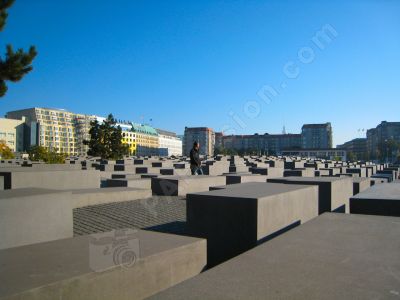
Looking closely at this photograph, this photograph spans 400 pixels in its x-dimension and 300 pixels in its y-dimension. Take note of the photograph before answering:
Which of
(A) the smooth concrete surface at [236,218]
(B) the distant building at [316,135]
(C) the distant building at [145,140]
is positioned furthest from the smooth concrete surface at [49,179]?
(B) the distant building at [316,135]

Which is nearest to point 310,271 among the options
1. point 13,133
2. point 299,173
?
point 299,173

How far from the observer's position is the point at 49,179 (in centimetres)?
1114

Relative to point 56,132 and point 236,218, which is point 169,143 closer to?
point 56,132

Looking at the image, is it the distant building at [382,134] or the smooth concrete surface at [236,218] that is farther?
the distant building at [382,134]

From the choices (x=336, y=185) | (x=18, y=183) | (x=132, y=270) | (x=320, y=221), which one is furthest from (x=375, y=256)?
(x=18, y=183)

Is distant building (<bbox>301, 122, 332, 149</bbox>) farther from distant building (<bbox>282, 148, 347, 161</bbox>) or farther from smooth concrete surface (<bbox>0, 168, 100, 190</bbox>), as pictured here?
smooth concrete surface (<bbox>0, 168, 100, 190</bbox>)

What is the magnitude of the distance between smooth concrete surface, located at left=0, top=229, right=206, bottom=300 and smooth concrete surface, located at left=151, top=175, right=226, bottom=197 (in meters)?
7.63

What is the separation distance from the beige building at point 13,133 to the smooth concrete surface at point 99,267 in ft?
348

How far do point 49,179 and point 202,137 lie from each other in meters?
146

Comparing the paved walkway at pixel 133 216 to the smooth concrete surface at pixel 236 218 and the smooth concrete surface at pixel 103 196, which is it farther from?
the smooth concrete surface at pixel 236 218

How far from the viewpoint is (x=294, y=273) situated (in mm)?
3020

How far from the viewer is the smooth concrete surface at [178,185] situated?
39.4 ft

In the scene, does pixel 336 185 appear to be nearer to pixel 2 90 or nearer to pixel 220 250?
pixel 220 250

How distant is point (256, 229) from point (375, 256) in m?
2.08
